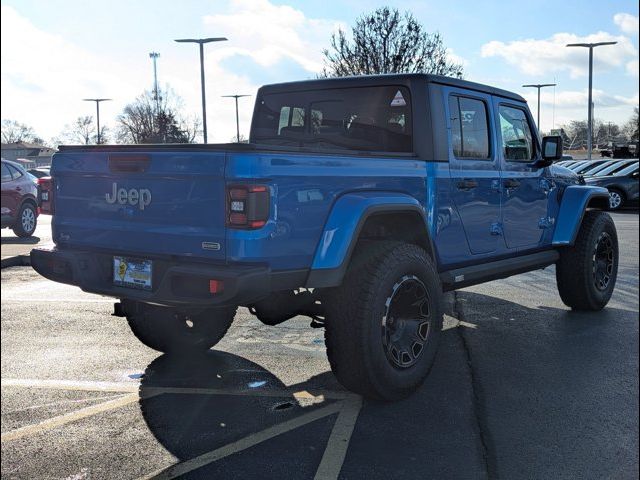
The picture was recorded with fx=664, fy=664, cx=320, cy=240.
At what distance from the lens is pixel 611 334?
5434mm

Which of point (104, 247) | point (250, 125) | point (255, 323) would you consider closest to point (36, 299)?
point (255, 323)

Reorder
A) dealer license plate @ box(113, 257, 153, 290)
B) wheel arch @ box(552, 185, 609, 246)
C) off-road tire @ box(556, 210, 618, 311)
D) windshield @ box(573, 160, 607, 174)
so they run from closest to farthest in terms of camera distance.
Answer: dealer license plate @ box(113, 257, 153, 290), wheel arch @ box(552, 185, 609, 246), off-road tire @ box(556, 210, 618, 311), windshield @ box(573, 160, 607, 174)

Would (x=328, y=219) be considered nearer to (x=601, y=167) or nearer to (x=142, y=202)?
(x=142, y=202)

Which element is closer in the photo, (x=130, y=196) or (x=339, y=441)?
(x=339, y=441)

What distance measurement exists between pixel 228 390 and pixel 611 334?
127 inches

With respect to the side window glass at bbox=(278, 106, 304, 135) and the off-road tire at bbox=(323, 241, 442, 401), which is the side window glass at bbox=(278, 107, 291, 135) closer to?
the side window glass at bbox=(278, 106, 304, 135)

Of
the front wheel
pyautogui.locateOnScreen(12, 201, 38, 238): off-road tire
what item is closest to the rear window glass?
pyautogui.locateOnScreen(12, 201, 38, 238): off-road tire

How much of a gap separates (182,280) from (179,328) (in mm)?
1519

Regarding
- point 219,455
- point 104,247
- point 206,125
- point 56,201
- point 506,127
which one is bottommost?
point 219,455

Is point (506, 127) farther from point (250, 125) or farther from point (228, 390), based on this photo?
point (228, 390)

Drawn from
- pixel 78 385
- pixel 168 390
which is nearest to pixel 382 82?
pixel 168 390

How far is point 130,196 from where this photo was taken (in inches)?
147

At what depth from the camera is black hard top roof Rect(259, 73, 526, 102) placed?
4.63m

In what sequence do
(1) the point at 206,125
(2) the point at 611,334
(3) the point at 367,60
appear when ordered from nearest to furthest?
(2) the point at 611,334, (3) the point at 367,60, (1) the point at 206,125
